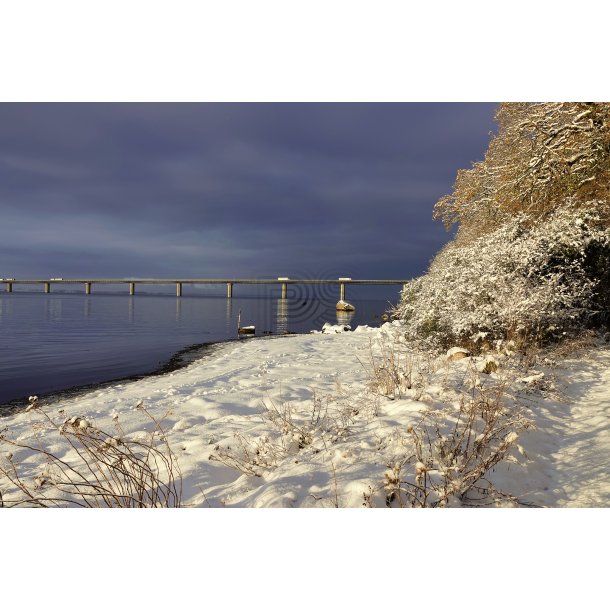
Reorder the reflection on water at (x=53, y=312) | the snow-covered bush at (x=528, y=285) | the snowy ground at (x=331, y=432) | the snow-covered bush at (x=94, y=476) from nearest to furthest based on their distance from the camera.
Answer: the snow-covered bush at (x=94, y=476) < the snowy ground at (x=331, y=432) < the snow-covered bush at (x=528, y=285) < the reflection on water at (x=53, y=312)

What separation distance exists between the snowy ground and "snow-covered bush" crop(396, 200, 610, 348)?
1287 mm

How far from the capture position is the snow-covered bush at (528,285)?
9.47 m

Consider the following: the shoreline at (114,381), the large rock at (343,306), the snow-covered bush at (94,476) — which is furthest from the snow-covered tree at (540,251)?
the large rock at (343,306)

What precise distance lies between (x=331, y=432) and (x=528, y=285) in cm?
738

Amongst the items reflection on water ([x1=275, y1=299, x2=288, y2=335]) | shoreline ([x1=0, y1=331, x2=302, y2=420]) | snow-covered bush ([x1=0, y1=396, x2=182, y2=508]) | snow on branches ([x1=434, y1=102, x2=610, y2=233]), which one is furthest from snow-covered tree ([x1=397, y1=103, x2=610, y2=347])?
reflection on water ([x1=275, y1=299, x2=288, y2=335])

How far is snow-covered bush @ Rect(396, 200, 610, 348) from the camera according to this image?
31.1 feet

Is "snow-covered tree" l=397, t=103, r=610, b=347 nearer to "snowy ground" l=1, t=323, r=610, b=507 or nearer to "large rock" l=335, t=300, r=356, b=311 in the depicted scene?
"snowy ground" l=1, t=323, r=610, b=507

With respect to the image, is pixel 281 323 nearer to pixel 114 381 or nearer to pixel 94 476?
pixel 114 381

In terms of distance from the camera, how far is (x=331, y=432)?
16.4ft

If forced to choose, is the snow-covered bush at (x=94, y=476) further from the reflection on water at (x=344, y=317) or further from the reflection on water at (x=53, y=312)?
the reflection on water at (x=53, y=312)

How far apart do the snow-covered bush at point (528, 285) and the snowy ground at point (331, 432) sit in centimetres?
129
